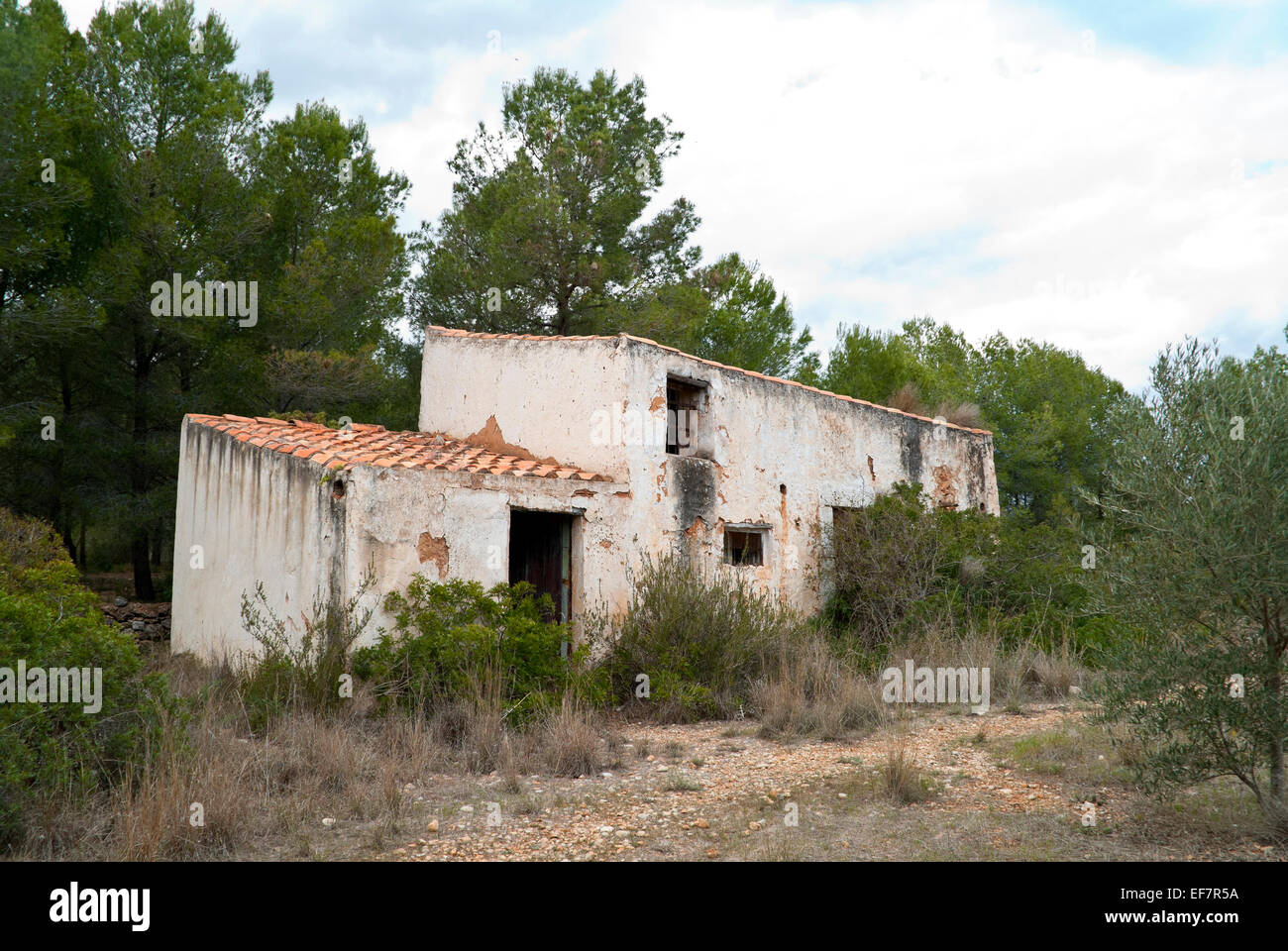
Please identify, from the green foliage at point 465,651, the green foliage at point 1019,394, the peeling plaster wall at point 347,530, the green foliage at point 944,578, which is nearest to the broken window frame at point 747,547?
the green foliage at point 944,578

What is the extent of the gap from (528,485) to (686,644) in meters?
2.14

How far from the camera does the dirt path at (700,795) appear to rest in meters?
5.14

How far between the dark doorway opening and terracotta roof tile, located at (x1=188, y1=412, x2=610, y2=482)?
52cm

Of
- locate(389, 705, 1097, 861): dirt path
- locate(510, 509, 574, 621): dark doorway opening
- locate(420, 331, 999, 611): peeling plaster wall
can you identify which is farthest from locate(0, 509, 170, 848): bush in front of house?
locate(420, 331, 999, 611): peeling plaster wall

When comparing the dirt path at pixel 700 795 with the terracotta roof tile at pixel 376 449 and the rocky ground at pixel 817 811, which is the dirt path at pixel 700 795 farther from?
the terracotta roof tile at pixel 376 449

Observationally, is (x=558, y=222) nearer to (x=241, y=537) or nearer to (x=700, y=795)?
(x=241, y=537)

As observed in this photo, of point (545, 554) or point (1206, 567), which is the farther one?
point (545, 554)

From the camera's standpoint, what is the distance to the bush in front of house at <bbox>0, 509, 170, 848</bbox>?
4805 mm

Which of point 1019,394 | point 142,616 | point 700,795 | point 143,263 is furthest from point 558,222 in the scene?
point 1019,394

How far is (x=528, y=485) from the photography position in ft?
29.5

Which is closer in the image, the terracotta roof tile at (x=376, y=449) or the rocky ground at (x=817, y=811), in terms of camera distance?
the rocky ground at (x=817, y=811)

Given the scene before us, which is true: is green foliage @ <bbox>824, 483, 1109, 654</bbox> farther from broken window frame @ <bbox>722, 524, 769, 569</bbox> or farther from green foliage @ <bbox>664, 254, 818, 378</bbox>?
green foliage @ <bbox>664, 254, 818, 378</bbox>

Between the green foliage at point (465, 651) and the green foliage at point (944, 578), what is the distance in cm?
419
